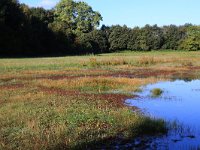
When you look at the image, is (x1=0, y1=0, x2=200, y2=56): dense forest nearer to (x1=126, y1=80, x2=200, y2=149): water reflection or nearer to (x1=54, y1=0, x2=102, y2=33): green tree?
(x1=54, y1=0, x2=102, y2=33): green tree

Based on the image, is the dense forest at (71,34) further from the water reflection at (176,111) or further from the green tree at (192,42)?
the water reflection at (176,111)

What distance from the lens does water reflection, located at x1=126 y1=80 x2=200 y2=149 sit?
489 inches

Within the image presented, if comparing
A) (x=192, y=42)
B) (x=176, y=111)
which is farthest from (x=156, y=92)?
(x=192, y=42)

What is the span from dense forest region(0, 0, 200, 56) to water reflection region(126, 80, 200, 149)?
55094 mm

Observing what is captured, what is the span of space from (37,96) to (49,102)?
2347 millimetres

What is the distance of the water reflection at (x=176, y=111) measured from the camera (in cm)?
1242

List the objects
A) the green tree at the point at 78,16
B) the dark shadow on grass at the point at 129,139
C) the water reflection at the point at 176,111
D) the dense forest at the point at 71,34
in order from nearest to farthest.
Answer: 1. the dark shadow on grass at the point at 129,139
2. the water reflection at the point at 176,111
3. the dense forest at the point at 71,34
4. the green tree at the point at 78,16

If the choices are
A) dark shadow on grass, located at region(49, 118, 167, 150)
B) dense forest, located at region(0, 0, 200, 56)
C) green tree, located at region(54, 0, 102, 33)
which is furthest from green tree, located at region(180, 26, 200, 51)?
dark shadow on grass, located at region(49, 118, 167, 150)

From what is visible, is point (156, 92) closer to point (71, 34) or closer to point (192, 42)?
point (71, 34)

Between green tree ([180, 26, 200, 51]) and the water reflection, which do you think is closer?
the water reflection

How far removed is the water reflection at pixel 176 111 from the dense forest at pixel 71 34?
55.1 m

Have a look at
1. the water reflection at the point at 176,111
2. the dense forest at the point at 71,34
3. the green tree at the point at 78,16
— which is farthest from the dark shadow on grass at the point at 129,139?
the green tree at the point at 78,16

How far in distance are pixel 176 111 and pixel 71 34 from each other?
8584 cm

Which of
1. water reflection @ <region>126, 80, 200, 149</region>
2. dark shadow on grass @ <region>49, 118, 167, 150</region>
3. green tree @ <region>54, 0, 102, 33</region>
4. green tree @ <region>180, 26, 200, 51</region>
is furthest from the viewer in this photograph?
green tree @ <region>54, 0, 102, 33</region>
